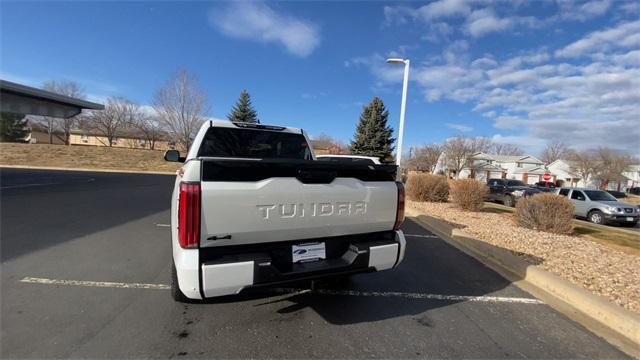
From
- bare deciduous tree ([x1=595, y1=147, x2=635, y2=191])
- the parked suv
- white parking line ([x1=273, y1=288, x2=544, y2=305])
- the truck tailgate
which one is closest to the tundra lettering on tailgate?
the truck tailgate

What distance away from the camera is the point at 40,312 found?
10.5 feet

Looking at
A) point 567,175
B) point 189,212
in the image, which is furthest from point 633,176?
point 189,212

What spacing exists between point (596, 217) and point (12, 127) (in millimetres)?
74880

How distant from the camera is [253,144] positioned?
4.82m

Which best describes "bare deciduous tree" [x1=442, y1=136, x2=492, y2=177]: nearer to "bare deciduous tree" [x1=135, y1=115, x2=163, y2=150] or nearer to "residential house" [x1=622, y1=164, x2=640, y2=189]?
"residential house" [x1=622, y1=164, x2=640, y2=189]

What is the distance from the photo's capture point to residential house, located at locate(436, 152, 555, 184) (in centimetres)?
5941

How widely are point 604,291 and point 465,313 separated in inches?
84.7

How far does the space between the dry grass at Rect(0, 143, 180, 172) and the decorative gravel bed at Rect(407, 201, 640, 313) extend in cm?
3494

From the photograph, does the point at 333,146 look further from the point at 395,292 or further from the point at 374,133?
the point at 395,292

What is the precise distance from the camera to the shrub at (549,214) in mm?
8539

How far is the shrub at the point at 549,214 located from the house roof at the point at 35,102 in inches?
1104

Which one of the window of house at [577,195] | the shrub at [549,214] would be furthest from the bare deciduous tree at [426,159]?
the shrub at [549,214]

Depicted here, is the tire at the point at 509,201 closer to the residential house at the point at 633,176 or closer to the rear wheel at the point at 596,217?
the rear wheel at the point at 596,217

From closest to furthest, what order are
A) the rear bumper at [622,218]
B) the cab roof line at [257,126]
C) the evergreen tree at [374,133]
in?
the cab roof line at [257,126], the rear bumper at [622,218], the evergreen tree at [374,133]
